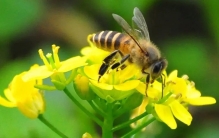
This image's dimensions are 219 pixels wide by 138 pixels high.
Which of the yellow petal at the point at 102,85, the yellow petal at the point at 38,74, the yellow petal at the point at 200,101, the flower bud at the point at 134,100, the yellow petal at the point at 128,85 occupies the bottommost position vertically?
the yellow petal at the point at 200,101

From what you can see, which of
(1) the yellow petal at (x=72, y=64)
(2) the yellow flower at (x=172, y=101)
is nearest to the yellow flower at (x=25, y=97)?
(1) the yellow petal at (x=72, y=64)

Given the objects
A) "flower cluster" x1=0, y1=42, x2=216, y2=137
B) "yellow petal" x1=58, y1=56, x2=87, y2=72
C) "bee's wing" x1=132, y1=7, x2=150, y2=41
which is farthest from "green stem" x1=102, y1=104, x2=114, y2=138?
"bee's wing" x1=132, y1=7, x2=150, y2=41

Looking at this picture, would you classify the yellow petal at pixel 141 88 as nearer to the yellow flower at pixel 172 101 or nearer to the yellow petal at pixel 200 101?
the yellow flower at pixel 172 101

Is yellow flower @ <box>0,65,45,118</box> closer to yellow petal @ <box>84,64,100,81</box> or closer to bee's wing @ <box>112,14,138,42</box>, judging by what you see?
yellow petal @ <box>84,64,100,81</box>

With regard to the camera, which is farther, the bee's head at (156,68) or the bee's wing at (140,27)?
the bee's wing at (140,27)

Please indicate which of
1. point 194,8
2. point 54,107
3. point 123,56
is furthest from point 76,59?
point 194,8

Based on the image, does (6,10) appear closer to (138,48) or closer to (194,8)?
(194,8)

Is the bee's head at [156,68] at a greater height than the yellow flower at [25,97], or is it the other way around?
the yellow flower at [25,97]
